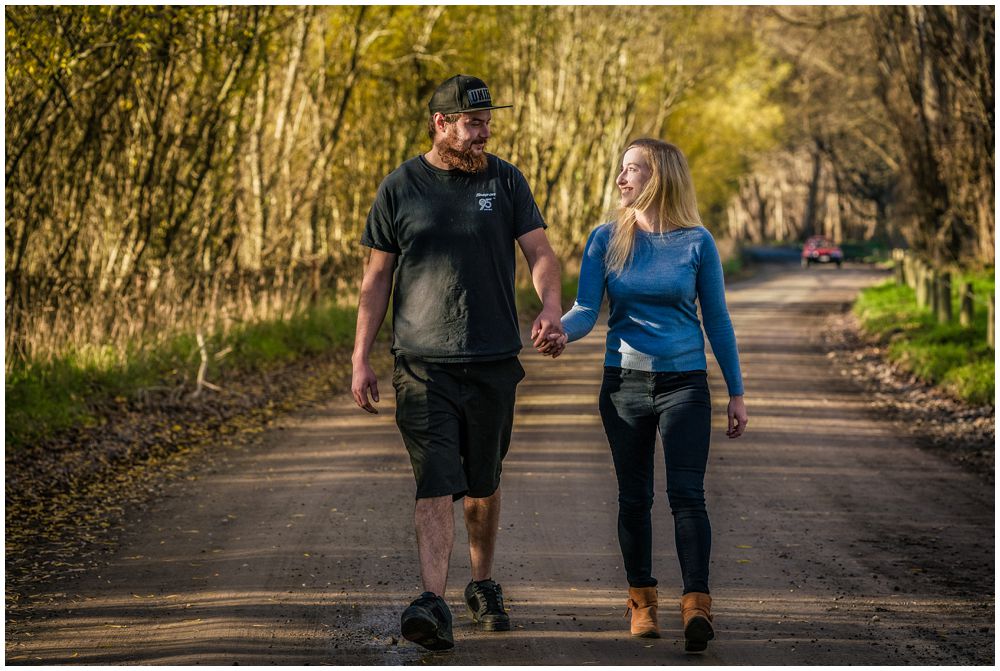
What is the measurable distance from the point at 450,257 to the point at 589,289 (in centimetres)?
57

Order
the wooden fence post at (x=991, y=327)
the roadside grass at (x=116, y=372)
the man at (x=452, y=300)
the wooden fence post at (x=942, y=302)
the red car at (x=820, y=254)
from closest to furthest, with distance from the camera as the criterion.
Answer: the man at (x=452, y=300) → the roadside grass at (x=116, y=372) → the wooden fence post at (x=991, y=327) → the wooden fence post at (x=942, y=302) → the red car at (x=820, y=254)

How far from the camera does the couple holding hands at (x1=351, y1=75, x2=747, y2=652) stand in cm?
530

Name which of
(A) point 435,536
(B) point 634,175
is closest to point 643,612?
(A) point 435,536

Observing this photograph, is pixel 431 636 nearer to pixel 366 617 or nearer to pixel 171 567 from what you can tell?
pixel 366 617

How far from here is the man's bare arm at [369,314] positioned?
546 centimetres

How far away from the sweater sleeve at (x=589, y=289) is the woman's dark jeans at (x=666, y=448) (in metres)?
0.22

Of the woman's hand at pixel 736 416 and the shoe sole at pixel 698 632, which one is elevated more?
the woman's hand at pixel 736 416

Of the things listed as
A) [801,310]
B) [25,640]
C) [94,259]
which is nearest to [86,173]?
[94,259]

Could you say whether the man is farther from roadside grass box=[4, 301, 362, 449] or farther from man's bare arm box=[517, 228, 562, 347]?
roadside grass box=[4, 301, 362, 449]

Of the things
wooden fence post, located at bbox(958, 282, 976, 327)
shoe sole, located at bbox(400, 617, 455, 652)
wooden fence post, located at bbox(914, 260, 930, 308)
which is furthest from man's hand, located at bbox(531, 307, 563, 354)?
wooden fence post, located at bbox(914, 260, 930, 308)

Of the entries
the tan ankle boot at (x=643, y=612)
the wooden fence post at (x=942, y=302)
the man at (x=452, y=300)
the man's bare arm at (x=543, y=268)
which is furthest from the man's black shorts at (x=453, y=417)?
the wooden fence post at (x=942, y=302)

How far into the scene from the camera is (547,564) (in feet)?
21.7

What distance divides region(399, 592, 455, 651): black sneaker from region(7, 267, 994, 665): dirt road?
7 cm

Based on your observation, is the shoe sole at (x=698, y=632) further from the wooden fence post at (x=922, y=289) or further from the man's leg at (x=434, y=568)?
the wooden fence post at (x=922, y=289)
